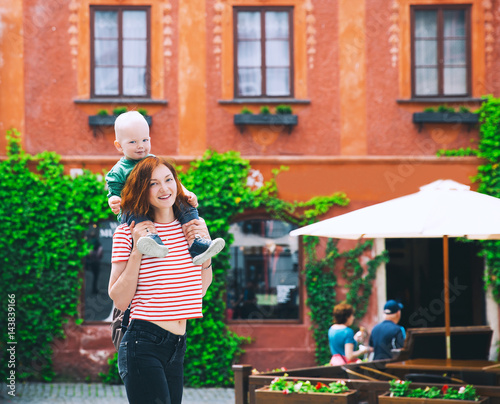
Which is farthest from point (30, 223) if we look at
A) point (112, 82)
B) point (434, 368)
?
point (434, 368)

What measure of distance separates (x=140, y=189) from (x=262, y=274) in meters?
8.92

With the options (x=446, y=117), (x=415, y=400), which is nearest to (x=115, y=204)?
(x=415, y=400)

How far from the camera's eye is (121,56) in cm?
1249

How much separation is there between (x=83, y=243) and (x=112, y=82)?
249cm

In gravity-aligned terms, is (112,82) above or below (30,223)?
above

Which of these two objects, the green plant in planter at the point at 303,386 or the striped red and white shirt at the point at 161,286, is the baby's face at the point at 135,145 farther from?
the green plant in planter at the point at 303,386

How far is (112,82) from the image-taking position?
12508 mm

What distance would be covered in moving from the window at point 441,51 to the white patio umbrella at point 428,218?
5.47m

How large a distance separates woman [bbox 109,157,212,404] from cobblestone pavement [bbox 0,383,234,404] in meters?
7.29

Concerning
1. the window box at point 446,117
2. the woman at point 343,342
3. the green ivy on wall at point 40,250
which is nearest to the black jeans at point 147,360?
the woman at point 343,342

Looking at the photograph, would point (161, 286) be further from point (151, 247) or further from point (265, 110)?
point (265, 110)

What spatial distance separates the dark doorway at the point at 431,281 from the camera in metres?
13.8

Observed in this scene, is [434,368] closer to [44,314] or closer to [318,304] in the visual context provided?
[318,304]

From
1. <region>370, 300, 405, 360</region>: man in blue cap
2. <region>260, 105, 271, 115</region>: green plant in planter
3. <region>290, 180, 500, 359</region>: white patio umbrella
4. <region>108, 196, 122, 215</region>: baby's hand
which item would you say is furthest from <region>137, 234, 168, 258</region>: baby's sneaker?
<region>260, 105, 271, 115</region>: green plant in planter
